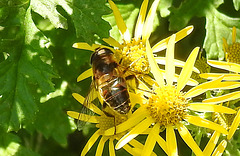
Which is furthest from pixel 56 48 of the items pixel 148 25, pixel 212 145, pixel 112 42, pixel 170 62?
pixel 212 145

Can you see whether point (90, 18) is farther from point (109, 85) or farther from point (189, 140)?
point (189, 140)

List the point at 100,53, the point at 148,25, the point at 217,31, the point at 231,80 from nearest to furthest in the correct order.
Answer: the point at 100,53
the point at 231,80
the point at 148,25
the point at 217,31

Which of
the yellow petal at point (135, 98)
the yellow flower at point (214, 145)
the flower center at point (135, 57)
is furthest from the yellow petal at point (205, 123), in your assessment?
the flower center at point (135, 57)

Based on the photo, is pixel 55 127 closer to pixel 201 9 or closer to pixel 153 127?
pixel 153 127

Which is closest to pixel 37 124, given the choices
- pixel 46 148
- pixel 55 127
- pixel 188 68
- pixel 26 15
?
pixel 55 127

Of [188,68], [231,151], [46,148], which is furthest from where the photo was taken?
[46,148]

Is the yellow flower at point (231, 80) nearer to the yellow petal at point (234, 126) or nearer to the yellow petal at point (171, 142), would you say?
the yellow petal at point (234, 126)
